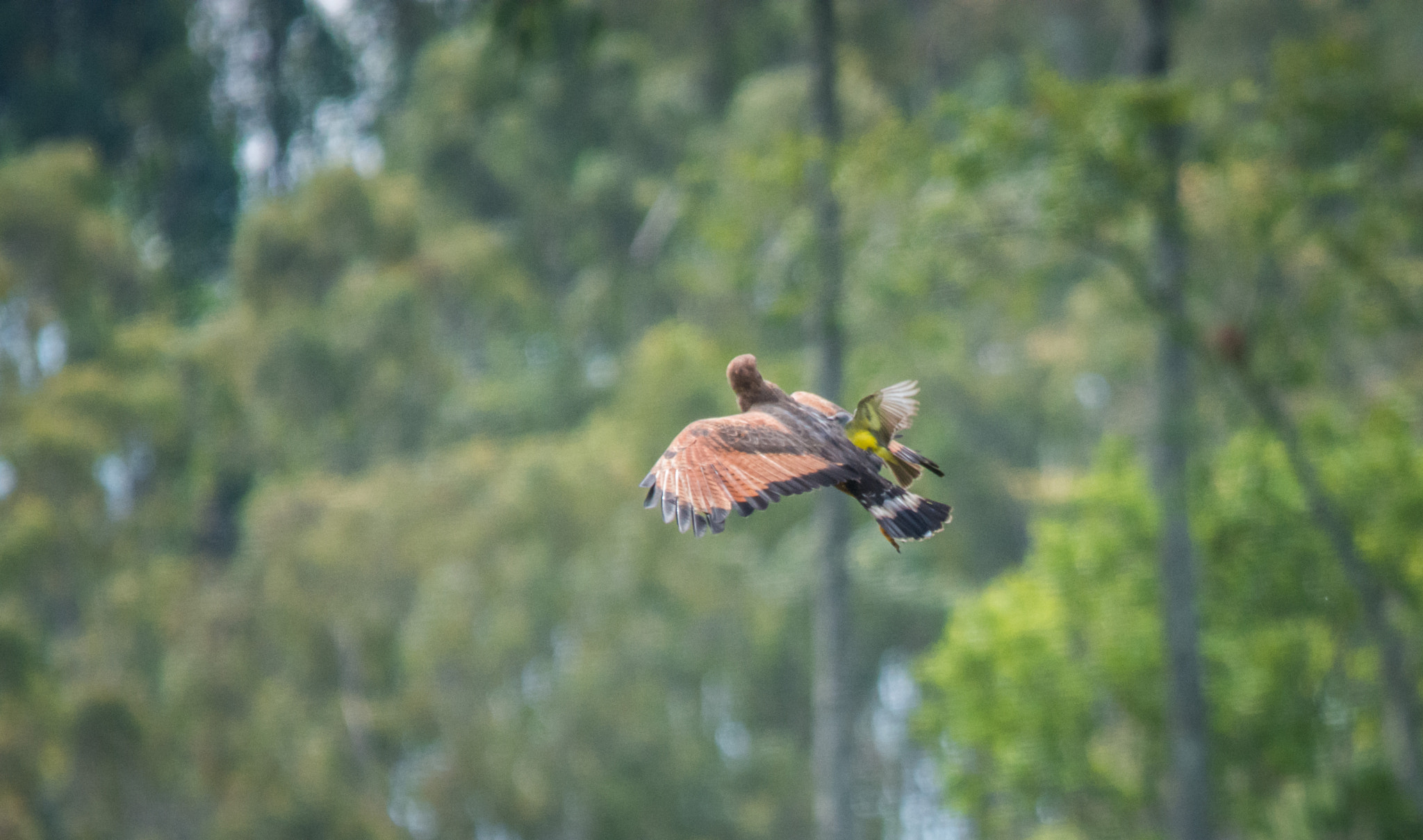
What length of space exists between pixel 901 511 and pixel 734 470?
403 mm

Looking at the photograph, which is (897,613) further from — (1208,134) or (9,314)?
(9,314)

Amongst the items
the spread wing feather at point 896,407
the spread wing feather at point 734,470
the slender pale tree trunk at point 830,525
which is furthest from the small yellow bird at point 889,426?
the slender pale tree trunk at point 830,525

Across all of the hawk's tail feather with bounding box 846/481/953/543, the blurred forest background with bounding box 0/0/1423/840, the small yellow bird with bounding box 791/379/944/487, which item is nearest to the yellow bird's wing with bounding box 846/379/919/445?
the small yellow bird with bounding box 791/379/944/487

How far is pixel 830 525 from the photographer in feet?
40.0

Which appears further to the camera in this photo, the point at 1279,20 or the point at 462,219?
the point at 462,219

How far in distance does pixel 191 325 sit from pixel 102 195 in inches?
130

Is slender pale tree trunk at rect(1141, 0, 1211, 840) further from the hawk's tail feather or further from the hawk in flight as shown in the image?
the hawk's tail feather

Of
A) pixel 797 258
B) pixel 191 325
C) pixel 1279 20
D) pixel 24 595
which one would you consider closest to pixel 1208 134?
pixel 797 258

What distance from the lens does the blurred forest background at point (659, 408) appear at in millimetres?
13055

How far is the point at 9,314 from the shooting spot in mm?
30828

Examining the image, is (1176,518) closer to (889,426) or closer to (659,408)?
(889,426)

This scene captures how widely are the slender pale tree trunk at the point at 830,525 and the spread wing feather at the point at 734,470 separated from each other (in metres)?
8.14

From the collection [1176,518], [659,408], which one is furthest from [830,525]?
[659,408]

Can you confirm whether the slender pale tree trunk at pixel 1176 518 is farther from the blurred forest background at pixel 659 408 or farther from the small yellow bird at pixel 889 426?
the small yellow bird at pixel 889 426
